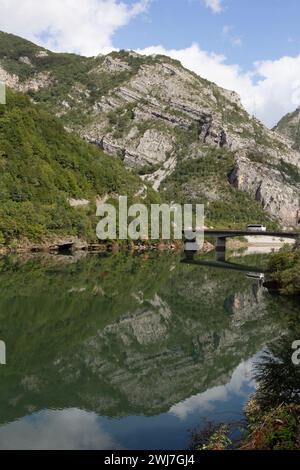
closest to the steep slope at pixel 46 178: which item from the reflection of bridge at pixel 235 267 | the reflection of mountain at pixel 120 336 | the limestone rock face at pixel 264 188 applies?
the reflection of bridge at pixel 235 267

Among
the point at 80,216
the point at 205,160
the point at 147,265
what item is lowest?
the point at 147,265

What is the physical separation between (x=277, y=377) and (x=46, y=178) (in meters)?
81.5

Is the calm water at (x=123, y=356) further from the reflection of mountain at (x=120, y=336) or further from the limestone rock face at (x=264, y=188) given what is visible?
the limestone rock face at (x=264, y=188)

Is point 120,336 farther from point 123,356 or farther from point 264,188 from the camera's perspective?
point 264,188

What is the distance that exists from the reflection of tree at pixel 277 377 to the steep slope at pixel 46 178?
197 feet

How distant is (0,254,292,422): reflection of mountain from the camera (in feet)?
69.0

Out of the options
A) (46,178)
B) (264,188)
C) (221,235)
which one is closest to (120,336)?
(46,178)

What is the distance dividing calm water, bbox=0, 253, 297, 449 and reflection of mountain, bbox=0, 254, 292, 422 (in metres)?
0.07

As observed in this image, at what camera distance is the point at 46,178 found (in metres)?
96.9

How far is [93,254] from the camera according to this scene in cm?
8350

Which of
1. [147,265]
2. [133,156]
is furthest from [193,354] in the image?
[133,156]
